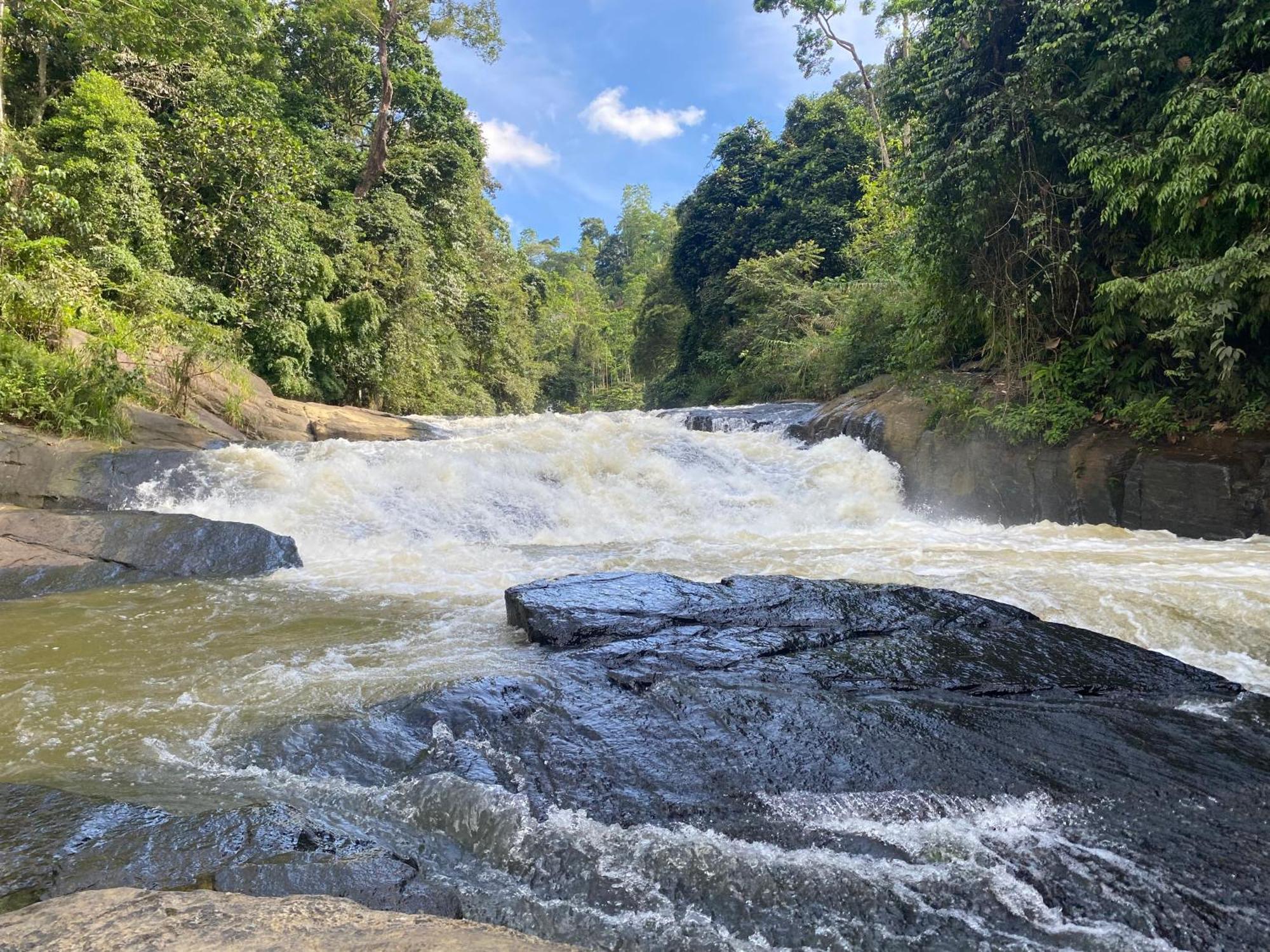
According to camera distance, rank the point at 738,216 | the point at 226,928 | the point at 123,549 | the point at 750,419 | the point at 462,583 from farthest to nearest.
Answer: the point at 738,216, the point at 750,419, the point at 123,549, the point at 462,583, the point at 226,928

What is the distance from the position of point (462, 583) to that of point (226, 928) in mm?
4721

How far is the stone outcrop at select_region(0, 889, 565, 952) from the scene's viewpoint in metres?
1.28

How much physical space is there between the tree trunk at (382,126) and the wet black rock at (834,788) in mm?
19006

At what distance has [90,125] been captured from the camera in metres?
11.1

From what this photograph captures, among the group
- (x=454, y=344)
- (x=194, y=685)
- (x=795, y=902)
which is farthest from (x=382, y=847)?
(x=454, y=344)

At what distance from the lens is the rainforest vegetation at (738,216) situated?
706 cm

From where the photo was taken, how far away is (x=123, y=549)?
637 centimetres

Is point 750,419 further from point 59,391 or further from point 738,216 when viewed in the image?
point 738,216

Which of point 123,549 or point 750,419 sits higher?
point 750,419

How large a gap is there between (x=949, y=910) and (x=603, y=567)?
4.83 metres

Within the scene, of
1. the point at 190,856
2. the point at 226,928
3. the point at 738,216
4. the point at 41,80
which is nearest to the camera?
the point at 226,928

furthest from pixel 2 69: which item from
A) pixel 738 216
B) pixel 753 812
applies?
pixel 738 216

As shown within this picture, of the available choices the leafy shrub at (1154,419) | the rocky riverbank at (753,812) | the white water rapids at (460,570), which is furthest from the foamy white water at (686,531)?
the rocky riverbank at (753,812)

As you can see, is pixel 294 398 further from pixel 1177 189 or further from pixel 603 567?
pixel 1177 189
